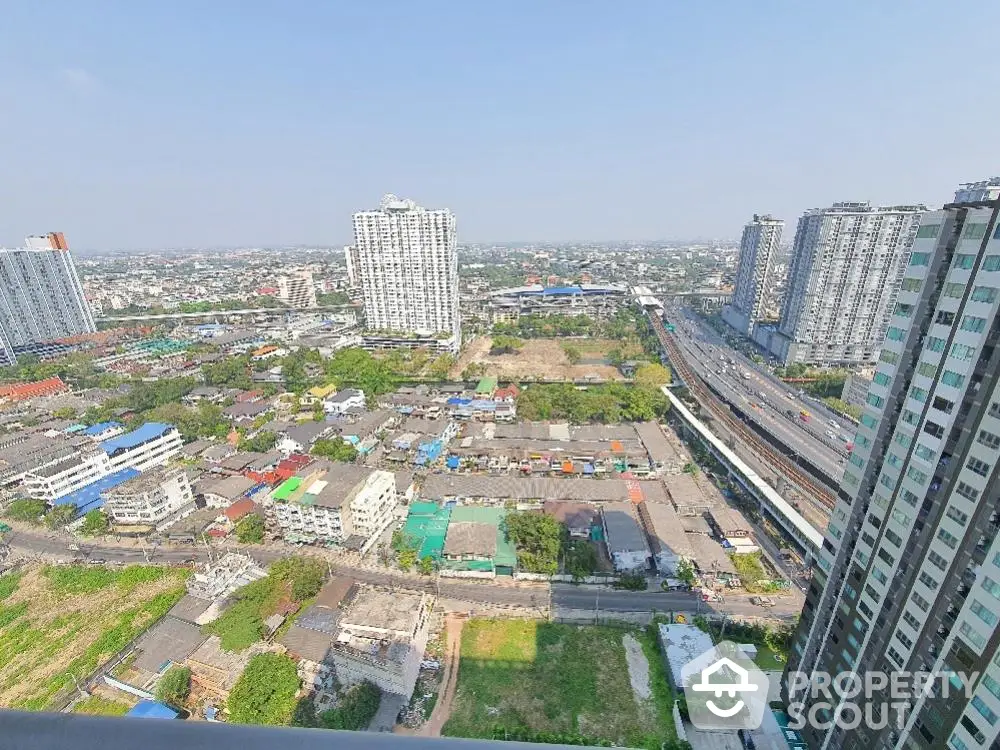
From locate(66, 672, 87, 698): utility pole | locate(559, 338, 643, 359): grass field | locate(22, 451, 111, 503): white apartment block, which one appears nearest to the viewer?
locate(66, 672, 87, 698): utility pole

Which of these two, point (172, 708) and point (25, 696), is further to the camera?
point (25, 696)

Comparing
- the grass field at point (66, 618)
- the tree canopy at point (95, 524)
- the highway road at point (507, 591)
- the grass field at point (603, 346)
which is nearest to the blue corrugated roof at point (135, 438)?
the tree canopy at point (95, 524)

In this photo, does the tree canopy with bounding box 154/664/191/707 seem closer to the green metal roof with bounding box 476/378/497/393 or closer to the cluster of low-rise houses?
the cluster of low-rise houses

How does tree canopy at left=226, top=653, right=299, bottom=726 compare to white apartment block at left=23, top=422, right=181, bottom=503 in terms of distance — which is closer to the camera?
tree canopy at left=226, top=653, right=299, bottom=726

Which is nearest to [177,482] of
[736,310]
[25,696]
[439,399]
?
[25,696]

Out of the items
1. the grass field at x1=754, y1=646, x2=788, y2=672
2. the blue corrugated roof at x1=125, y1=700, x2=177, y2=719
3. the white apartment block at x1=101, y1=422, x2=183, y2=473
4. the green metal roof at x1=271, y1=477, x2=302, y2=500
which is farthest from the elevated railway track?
the white apartment block at x1=101, y1=422, x2=183, y2=473

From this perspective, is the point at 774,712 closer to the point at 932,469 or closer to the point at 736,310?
the point at 932,469

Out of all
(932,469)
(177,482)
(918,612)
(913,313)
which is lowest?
(177,482)
